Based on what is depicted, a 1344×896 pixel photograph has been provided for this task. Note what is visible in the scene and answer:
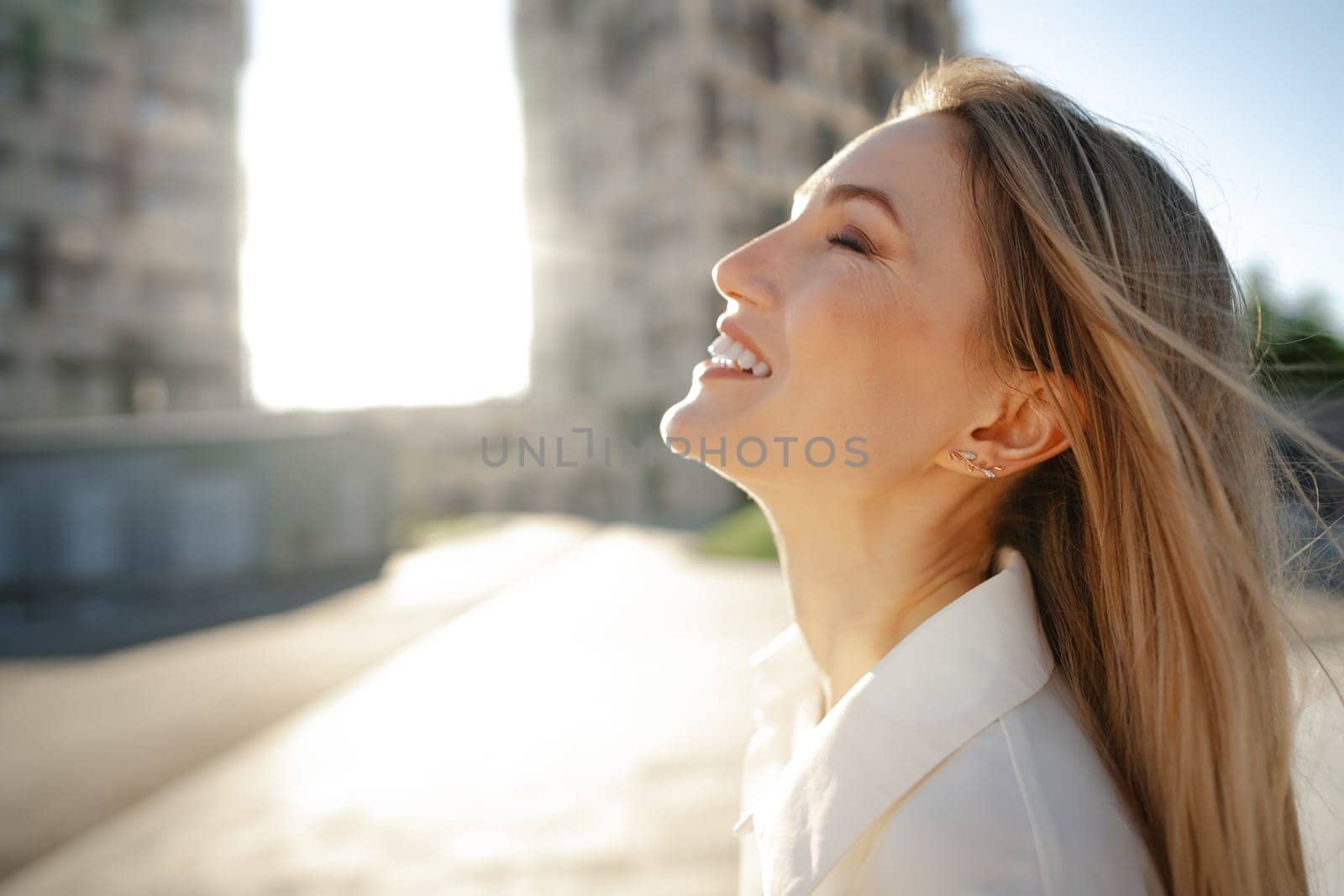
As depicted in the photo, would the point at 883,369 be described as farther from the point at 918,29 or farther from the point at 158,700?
the point at 918,29

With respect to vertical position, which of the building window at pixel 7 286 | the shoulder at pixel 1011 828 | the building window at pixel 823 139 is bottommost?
the shoulder at pixel 1011 828

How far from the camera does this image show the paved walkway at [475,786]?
3162mm

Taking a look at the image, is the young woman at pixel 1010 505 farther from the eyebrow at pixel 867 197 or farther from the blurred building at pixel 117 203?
the blurred building at pixel 117 203

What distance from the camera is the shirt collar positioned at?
1.07 meters

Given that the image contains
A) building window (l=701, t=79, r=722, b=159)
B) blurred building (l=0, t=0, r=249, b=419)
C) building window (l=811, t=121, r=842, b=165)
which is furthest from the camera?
building window (l=811, t=121, r=842, b=165)

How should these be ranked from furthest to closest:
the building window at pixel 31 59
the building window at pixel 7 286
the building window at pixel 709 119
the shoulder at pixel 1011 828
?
1. the building window at pixel 709 119
2. the building window at pixel 7 286
3. the building window at pixel 31 59
4. the shoulder at pixel 1011 828

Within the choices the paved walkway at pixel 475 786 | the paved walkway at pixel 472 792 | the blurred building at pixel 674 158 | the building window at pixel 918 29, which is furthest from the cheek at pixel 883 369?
the building window at pixel 918 29

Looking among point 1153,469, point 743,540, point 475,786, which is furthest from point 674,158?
point 1153,469

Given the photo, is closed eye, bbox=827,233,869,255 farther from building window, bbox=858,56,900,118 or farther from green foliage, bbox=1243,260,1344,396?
building window, bbox=858,56,900,118

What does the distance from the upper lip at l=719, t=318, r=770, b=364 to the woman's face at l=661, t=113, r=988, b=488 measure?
0.04 ft

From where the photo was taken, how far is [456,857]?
3.37 meters

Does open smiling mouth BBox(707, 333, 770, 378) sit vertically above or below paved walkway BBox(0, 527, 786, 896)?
above

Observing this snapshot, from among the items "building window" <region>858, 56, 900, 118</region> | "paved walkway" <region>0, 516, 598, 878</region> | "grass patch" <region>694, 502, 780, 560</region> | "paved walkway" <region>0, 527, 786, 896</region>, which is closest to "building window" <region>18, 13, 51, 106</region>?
"paved walkway" <region>0, 516, 598, 878</region>

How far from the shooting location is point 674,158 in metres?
26.7
